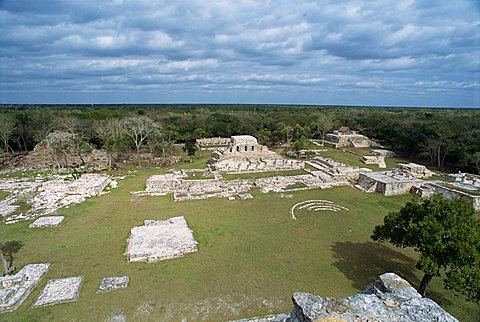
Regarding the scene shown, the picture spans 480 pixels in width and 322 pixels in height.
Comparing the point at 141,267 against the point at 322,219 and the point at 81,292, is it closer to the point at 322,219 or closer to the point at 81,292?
the point at 81,292

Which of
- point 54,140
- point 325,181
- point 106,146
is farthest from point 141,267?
point 54,140

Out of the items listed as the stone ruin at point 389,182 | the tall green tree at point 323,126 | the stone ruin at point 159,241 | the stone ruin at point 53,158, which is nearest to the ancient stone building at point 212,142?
the stone ruin at point 53,158

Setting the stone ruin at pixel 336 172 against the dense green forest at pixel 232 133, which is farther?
the dense green forest at pixel 232 133

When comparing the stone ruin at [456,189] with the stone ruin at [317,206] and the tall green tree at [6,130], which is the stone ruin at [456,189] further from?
the tall green tree at [6,130]

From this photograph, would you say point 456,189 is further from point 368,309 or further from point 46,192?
point 46,192

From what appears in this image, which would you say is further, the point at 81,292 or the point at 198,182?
the point at 198,182

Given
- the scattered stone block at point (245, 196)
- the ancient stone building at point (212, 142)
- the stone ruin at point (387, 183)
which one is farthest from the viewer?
the ancient stone building at point (212, 142)
